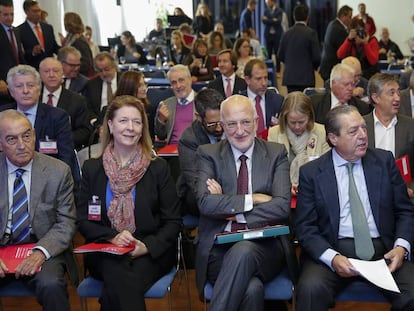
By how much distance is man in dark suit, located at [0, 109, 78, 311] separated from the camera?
11.1 ft

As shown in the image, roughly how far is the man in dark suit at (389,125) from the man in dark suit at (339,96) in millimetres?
894

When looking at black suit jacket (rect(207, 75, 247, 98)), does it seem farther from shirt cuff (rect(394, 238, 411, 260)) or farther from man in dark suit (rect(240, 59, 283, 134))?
shirt cuff (rect(394, 238, 411, 260))

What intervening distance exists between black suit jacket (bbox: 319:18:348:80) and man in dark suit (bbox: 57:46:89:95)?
3.33 m

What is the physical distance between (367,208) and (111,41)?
12.2 m

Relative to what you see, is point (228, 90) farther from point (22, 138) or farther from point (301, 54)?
point (22, 138)

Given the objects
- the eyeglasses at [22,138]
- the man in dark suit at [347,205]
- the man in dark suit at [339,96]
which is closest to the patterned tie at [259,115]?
the man in dark suit at [339,96]

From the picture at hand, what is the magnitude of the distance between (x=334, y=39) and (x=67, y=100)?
4.26 meters

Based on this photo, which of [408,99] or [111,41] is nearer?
[408,99]

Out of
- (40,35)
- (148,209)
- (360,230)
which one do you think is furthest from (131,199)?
(40,35)

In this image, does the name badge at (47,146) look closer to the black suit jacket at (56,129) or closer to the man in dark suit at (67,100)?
the black suit jacket at (56,129)

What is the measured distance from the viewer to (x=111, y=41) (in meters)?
14.6

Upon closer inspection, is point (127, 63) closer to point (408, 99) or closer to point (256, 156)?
point (408, 99)

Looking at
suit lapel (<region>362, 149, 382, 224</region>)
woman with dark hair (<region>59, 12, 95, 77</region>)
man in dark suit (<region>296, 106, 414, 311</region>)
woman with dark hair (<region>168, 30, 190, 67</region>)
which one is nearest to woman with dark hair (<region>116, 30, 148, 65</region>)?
woman with dark hair (<region>168, 30, 190, 67</region>)

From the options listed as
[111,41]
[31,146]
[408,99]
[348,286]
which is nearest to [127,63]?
[111,41]
